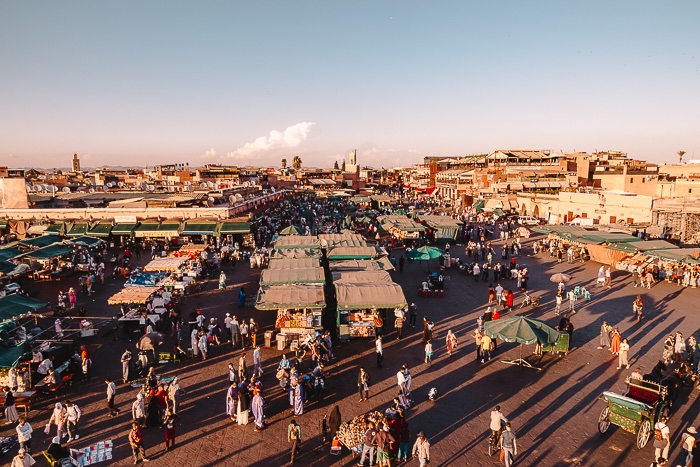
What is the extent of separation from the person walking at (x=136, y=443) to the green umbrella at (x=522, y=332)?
938 cm

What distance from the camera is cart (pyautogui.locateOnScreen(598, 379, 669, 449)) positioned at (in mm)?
8812

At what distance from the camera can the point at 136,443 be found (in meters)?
8.41

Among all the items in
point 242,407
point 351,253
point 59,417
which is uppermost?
point 351,253

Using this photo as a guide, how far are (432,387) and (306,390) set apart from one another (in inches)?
138

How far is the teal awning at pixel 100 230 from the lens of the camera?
3209cm

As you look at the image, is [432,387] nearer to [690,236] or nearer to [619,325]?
[619,325]

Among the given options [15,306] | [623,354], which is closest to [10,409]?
[15,306]

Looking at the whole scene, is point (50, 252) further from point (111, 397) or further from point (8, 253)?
point (111, 397)

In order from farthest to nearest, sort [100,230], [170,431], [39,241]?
[100,230] → [39,241] → [170,431]

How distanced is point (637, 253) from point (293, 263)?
20.5m

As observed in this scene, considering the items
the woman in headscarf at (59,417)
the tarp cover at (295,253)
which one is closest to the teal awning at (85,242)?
the tarp cover at (295,253)

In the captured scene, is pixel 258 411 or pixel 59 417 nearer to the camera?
pixel 59 417

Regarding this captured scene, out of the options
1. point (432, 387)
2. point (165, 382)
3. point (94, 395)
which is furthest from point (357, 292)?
point (94, 395)

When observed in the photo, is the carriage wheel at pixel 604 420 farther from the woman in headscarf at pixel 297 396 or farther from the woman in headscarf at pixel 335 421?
the woman in headscarf at pixel 297 396
